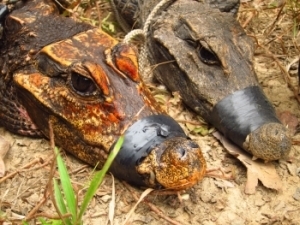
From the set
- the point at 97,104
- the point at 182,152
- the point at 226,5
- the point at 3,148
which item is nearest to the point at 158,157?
the point at 182,152

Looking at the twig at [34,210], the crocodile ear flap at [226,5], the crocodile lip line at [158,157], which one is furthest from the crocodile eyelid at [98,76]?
the crocodile ear flap at [226,5]

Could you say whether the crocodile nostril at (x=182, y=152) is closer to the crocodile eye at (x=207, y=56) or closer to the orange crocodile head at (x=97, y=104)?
the orange crocodile head at (x=97, y=104)

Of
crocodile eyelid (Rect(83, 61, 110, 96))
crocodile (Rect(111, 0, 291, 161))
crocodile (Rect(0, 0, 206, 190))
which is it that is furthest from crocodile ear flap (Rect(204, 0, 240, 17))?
crocodile eyelid (Rect(83, 61, 110, 96))

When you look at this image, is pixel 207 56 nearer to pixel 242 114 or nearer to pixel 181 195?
pixel 242 114

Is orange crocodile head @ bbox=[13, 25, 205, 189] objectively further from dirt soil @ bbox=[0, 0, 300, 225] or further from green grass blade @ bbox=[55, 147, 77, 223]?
green grass blade @ bbox=[55, 147, 77, 223]

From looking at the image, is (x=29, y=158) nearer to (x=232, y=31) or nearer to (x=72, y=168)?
(x=72, y=168)

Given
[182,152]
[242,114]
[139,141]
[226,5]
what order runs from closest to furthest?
[182,152], [139,141], [242,114], [226,5]

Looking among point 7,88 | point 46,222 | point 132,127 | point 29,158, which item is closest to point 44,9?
point 7,88
